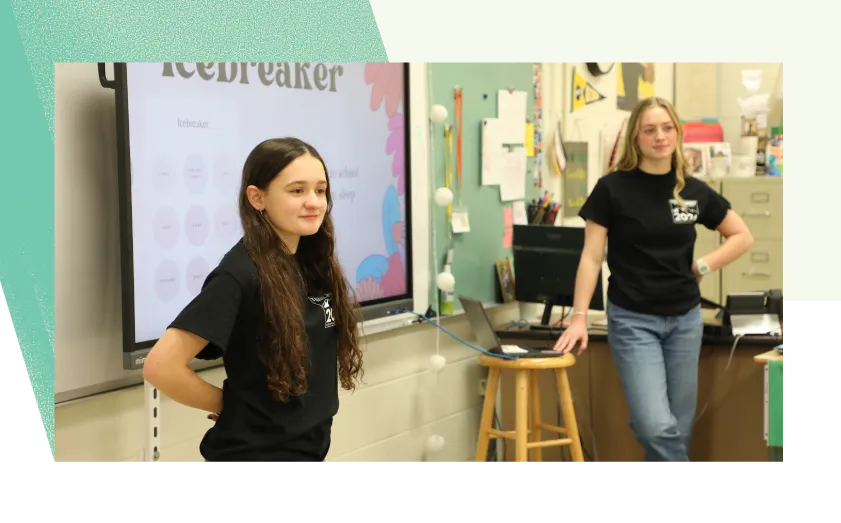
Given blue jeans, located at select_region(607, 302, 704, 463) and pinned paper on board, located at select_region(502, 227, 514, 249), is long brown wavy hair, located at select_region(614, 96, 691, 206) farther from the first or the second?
pinned paper on board, located at select_region(502, 227, 514, 249)

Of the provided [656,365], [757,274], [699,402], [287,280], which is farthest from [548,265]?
[287,280]

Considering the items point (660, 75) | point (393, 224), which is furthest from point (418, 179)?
point (660, 75)

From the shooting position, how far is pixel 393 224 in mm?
3072

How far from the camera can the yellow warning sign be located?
4.27 metres

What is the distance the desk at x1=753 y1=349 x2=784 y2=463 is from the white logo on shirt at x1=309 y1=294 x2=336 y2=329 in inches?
69.2

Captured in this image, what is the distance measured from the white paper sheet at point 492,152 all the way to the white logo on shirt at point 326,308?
1.88m

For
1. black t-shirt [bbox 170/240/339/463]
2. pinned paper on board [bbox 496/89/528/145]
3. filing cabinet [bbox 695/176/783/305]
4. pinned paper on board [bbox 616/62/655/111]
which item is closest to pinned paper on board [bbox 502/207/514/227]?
pinned paper on board [bbox 496/89/528/145]

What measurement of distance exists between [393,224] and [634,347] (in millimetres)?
796

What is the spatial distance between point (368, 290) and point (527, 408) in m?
0.79

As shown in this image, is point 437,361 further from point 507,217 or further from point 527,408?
point 507,217

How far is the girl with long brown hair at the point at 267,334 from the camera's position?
5.49 ft

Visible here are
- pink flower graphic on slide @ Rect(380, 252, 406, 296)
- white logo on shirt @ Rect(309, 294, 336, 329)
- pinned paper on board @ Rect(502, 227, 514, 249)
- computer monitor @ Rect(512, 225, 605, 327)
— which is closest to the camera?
white logo on shirt @ Rect(309, 294, 336, 329)

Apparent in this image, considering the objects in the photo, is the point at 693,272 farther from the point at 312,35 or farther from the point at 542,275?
the point at 312,35

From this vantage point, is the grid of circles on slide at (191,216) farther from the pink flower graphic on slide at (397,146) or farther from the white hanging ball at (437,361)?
the white hanging ball at (437,361)
